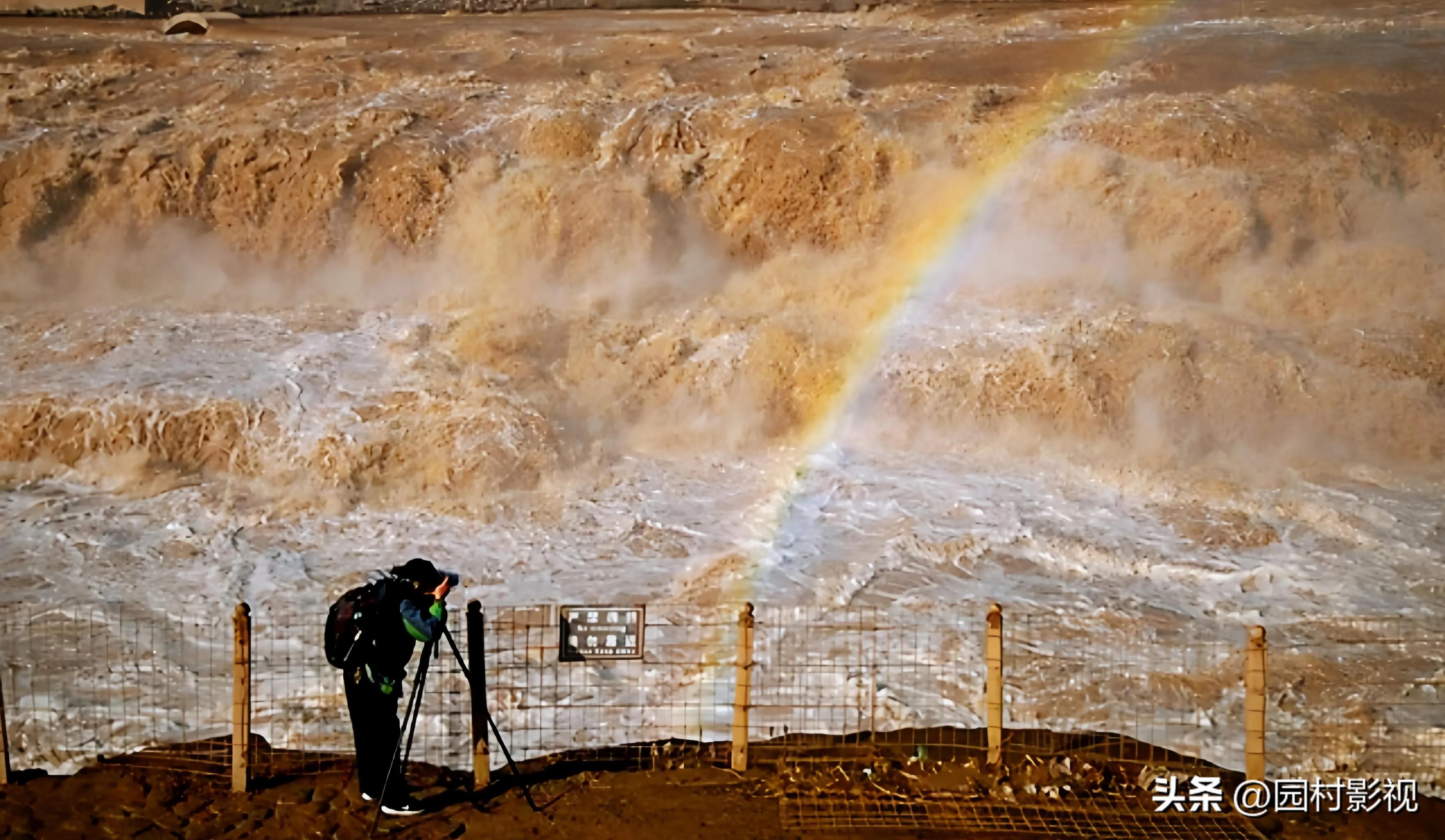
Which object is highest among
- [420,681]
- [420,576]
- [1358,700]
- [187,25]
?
[187,25]

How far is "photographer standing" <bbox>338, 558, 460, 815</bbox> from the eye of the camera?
3.99 metres

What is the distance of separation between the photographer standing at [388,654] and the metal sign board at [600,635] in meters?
0.43

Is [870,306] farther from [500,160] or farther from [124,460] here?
[124,460]

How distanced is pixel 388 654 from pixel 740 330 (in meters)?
7.02

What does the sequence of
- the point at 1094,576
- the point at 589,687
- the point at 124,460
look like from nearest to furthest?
1. the point at 589,687
2. the point at 1094,576
3. the point at 124,460

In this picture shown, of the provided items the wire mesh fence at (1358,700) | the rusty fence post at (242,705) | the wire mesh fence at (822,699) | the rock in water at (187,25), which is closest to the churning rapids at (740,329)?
the wire mesh fence at (1358,700)

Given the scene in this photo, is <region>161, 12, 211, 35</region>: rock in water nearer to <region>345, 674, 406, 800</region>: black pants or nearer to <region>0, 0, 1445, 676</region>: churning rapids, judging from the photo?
<region>0, 0, 1445, 676</region>: churning rapids

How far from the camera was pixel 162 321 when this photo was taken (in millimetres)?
11039

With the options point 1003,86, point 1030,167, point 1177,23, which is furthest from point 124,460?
point 1177,23

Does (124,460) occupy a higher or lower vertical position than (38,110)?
lower

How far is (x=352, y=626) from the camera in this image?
13.2 feet

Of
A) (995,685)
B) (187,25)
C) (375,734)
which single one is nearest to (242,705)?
(375,734)

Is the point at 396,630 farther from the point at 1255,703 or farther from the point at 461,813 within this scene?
the point at 1255,703

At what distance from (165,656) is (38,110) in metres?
8.69
